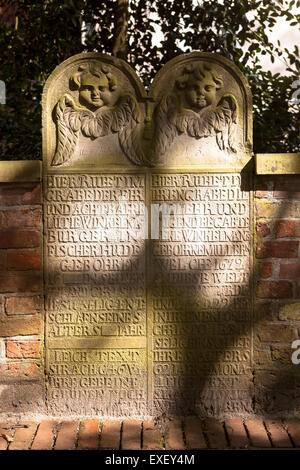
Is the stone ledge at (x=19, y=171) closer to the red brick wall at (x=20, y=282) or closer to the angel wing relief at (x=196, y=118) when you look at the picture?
the red brick wall at (x=20, y=282)

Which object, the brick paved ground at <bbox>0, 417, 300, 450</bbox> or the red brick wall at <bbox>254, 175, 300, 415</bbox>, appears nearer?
the brick paved ground at <bbox>0, 417, 300, 450</bbox>

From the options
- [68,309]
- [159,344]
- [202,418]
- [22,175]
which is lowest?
[202,418]

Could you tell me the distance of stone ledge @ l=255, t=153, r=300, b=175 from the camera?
10.5 ft

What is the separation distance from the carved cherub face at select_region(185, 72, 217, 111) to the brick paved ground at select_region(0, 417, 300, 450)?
1897mm

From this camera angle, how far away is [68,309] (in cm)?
330

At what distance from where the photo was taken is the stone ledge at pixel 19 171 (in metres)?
3.19

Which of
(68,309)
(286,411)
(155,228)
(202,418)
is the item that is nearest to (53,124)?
(155,228)

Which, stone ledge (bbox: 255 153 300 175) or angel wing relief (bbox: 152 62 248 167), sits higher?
angel wing relief (bbox: 152 62 248 167)

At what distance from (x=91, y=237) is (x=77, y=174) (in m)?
0.38

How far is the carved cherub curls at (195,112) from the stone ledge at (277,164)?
0.19 m

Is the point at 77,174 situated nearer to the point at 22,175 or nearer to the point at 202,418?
the point at 22,175

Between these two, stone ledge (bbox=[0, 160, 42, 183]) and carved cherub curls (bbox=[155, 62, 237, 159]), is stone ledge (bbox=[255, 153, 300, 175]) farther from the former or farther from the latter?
stone ledge (bbox=[0, 160, 42, 183])

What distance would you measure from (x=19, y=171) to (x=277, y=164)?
4.94ft

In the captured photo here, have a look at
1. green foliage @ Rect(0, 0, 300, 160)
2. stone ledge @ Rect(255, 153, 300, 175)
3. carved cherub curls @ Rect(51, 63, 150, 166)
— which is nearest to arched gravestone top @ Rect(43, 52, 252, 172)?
carved cherub curls @ Rect(51, 63, 150, 166)
